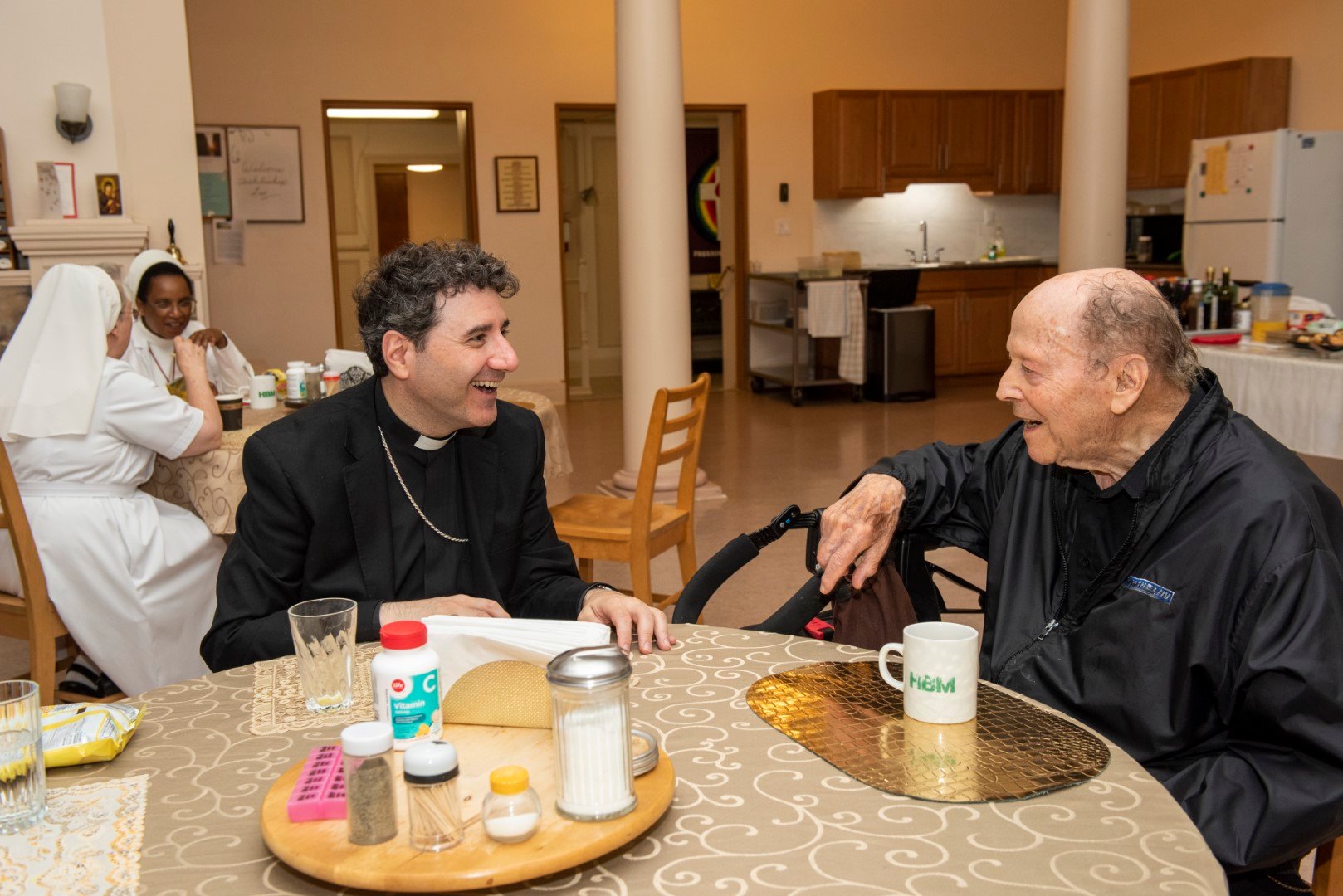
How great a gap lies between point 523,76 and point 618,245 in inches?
69.7

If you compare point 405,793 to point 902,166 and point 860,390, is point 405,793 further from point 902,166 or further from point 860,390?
point 902,166

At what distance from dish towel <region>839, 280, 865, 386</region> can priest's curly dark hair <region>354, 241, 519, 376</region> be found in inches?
292

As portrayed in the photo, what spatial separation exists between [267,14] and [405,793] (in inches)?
346

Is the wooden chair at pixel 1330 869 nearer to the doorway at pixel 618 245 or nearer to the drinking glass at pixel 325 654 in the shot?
the drinking glass at pixel 325 654

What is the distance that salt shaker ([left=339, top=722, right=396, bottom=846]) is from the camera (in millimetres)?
1082

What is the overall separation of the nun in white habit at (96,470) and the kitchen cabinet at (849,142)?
755 cm

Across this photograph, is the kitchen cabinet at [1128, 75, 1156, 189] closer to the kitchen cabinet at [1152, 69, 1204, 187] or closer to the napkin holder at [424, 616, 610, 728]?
the kitchen cabinet at [1152, 69, 1204, 187]

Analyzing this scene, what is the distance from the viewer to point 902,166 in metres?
10.2

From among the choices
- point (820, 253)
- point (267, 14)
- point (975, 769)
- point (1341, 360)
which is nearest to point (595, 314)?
point (820, 253)

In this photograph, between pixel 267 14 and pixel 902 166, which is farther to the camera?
pixel 902 166

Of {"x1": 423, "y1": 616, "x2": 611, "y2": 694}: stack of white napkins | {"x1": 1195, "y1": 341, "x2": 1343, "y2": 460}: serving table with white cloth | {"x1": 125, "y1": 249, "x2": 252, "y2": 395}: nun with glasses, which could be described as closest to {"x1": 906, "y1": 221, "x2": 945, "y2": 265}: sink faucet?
{"x1": 1195, "y1": 341, "x2": 1343, "y2": 460}: serving table with white cloth

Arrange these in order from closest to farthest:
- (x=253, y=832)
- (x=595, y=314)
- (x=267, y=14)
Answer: (x=253, y=832)
(x=267, y=14)
(x=595, y=314)

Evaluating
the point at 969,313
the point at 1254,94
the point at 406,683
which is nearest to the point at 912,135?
the point at 969,313

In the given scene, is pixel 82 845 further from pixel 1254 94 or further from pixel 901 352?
pixel 1254 94
